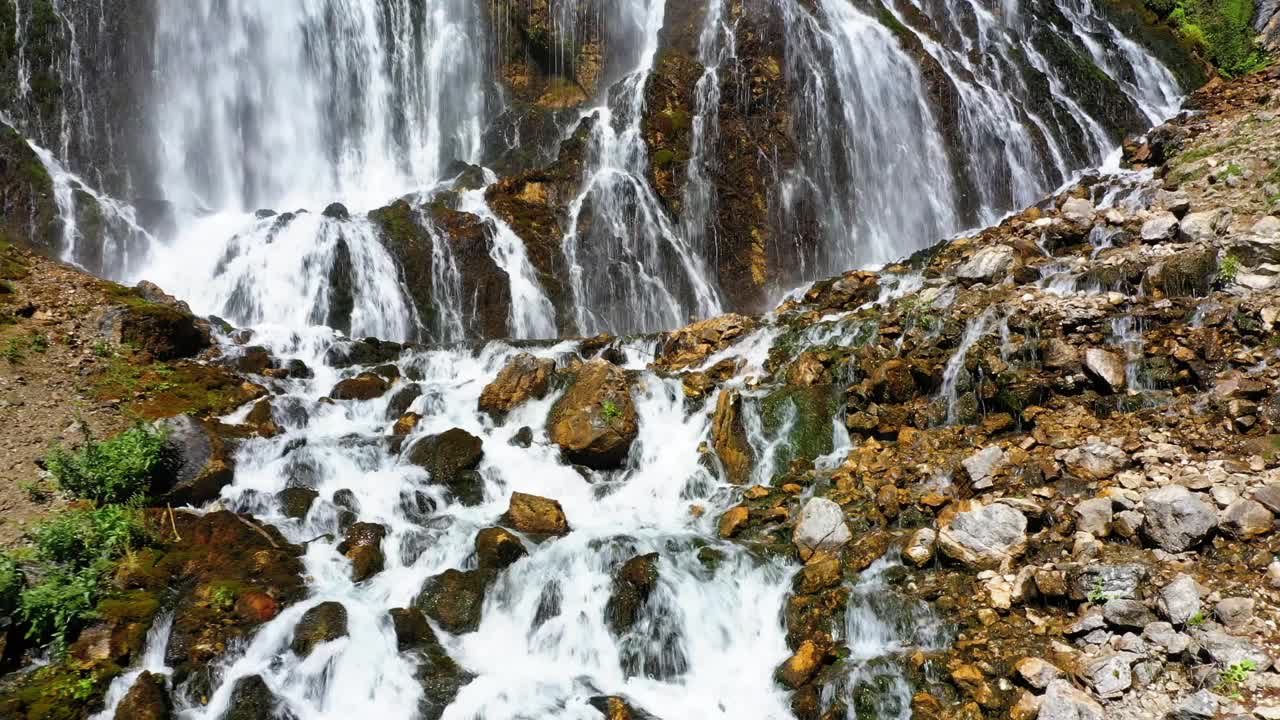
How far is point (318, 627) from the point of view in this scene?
749 cm

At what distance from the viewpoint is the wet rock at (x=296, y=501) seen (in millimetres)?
9664

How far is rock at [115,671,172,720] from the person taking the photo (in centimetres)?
641

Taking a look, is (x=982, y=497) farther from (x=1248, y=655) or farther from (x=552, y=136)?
(x=552, y=136)

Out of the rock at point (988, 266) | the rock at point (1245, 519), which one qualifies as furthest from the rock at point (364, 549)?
the rock at point (988, 266)

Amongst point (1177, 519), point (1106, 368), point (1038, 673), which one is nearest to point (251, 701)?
point (1038, 673)

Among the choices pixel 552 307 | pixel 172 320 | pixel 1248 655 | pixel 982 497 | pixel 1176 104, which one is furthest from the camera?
pixel 1176 104

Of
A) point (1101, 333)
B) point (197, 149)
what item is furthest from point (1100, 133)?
point (197, 149)

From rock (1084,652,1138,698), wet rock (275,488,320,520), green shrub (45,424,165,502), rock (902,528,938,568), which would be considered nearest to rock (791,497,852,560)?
rock (902,528,938,568)

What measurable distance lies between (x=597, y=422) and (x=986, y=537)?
628 centimetres

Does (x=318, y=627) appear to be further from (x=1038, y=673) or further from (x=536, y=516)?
(x=1038, y=673)

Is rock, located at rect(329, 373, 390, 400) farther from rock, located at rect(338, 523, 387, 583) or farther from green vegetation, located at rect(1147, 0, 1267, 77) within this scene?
green vegetation, located at rect(1147, 0, 1267, 77)

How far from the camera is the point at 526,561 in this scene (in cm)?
873

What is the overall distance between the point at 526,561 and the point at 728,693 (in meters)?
2.92

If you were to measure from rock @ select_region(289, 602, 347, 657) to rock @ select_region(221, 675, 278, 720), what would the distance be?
1.60ft
